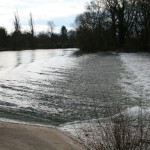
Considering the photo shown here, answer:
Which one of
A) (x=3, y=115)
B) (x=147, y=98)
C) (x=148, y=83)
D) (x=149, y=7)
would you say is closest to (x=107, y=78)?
(x=148, y=83)

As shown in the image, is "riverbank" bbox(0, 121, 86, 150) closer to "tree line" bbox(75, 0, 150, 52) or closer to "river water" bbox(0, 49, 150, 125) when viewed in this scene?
"river water" bbox(0, 49, 150, 125)

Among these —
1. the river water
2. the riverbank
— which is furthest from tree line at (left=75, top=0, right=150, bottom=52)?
the riverbank

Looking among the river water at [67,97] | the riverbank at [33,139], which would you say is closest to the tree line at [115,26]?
the river water at [67,97]

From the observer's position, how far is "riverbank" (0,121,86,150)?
28.5 ft

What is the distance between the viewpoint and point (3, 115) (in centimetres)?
1428

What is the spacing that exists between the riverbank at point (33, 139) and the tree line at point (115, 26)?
2488 inches

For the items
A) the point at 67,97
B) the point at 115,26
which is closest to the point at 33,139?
the point at 67,97

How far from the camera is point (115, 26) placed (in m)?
84.1

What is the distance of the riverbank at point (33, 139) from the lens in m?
8.69

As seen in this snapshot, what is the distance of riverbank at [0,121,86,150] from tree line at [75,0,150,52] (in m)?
63.2

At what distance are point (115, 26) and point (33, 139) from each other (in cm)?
7608

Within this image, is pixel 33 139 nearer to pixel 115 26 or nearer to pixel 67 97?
pixel 67 97

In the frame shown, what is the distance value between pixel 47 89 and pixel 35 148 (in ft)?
41.5

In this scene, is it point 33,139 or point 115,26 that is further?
point 115,26
